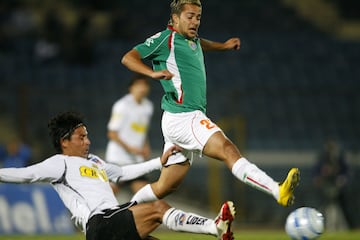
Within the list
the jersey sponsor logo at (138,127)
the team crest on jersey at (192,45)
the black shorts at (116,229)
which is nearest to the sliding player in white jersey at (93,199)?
the black shorts at (116,229)

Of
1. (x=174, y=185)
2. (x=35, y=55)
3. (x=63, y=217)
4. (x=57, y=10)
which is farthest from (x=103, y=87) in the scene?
(x=174, y=185)

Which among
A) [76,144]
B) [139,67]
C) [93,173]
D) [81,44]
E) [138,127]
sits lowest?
[93,173]

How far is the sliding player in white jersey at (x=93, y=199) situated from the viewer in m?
6.39

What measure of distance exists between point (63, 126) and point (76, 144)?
18 centimetres

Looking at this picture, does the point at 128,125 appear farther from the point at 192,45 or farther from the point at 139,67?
the point at 139,67

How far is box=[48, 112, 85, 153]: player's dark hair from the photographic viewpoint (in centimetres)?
692

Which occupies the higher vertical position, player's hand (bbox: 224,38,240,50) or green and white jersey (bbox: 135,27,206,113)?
player's hand (bbox: 224,38,240,50)

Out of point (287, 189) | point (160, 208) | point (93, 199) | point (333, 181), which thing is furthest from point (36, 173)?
point (333, 181)

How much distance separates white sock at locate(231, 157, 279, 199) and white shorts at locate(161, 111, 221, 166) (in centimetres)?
47

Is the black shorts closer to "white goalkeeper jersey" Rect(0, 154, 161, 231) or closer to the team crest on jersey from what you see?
"white goalkeeper jersey" Rect(0, 154, 161, 231)

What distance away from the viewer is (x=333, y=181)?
1650cm

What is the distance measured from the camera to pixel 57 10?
22.3 m

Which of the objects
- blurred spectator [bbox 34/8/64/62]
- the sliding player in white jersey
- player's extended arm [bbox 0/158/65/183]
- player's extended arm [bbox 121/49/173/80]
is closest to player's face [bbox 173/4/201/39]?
player's extended arm [bbox 121/49/173/80]

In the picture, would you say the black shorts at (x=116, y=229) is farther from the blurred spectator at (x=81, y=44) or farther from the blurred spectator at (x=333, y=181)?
the blurred spectator at (x=81, y=44)
